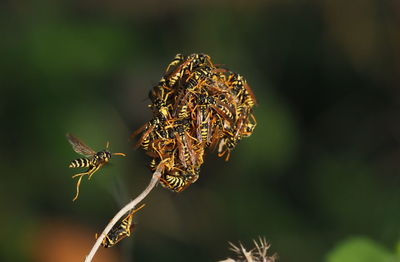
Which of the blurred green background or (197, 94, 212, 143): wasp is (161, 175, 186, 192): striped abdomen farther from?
the blurred green background

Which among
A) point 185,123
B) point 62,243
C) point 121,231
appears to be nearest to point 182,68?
point 185,123

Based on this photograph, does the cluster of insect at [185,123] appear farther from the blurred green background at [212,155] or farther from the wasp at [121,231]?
the blurred green background at [212,155]

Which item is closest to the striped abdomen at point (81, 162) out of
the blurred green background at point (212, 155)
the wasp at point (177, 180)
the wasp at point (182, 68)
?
the wasp at point (177, 180)

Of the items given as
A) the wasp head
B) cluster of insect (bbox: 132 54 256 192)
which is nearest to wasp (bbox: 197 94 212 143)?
cluster of insect (bbox: 132 54 256 192)

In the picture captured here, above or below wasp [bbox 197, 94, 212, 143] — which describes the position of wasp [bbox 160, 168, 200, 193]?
below

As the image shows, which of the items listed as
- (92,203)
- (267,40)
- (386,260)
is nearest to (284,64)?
(267,40)

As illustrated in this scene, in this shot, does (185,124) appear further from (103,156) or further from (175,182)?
(103,156)
